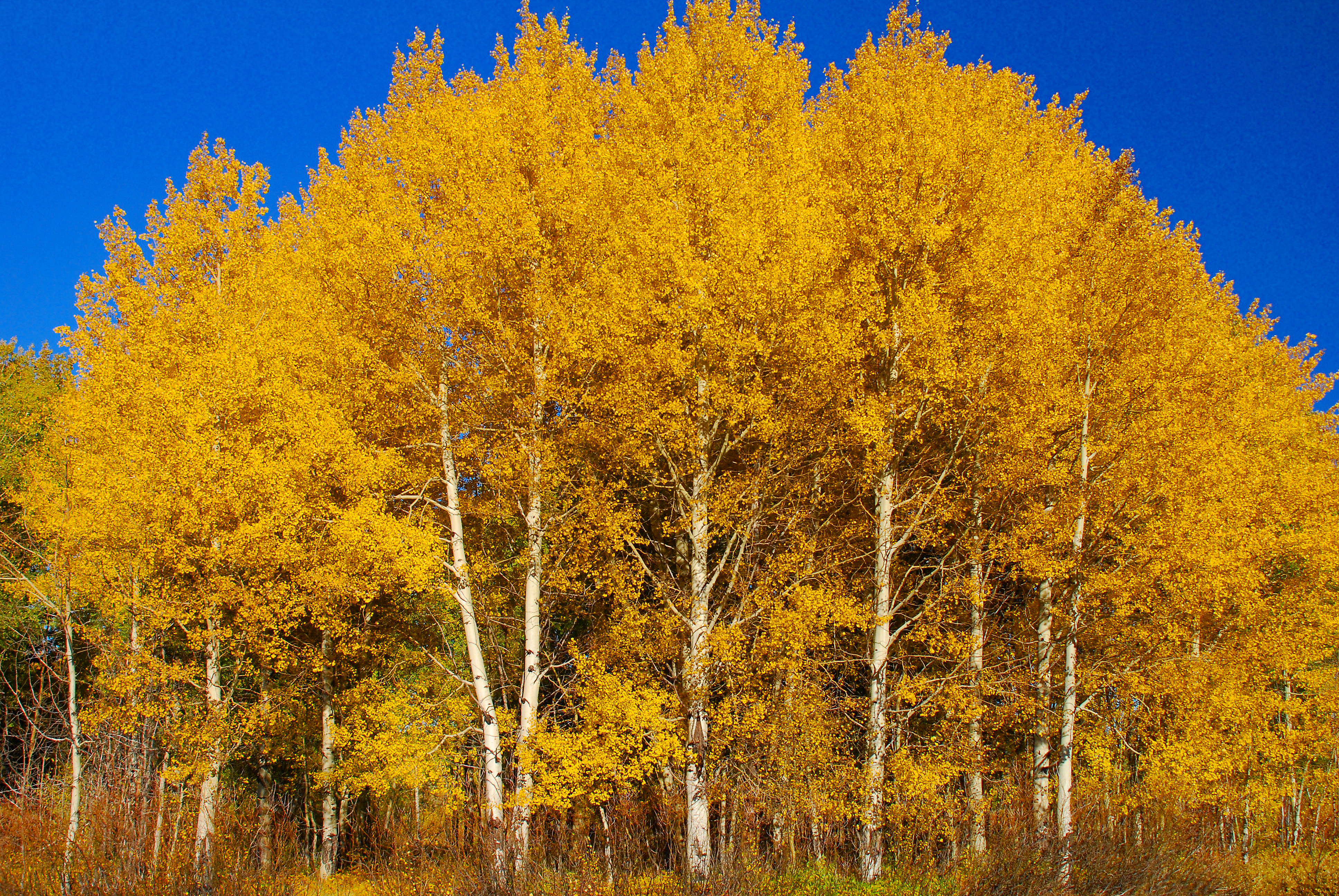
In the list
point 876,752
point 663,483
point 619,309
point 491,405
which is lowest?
point 876,752

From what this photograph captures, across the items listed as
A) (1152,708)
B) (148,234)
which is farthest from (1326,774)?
(148,234)

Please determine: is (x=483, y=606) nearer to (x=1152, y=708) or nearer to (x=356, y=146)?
(x=356, y=146)

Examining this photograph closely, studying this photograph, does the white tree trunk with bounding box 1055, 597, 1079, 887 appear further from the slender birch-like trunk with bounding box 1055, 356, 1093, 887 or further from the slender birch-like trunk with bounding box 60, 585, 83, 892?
the slender birch-like trunk with bounding box 60, 585, 83, 892

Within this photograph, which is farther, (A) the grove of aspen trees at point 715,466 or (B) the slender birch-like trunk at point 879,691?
(A) the grove of aspen trees at point 715,466

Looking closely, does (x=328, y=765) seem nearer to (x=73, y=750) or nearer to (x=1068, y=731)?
(x=73, y=750)

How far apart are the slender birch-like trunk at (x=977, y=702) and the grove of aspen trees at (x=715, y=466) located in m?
0.09

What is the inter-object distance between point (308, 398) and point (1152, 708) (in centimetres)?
1165

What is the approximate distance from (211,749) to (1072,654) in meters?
11.0

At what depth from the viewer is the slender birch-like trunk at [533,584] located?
8.26 meters

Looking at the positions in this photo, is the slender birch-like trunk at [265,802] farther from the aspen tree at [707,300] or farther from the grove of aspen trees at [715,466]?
the aspen tree at [707,300]

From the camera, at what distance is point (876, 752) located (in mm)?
8820

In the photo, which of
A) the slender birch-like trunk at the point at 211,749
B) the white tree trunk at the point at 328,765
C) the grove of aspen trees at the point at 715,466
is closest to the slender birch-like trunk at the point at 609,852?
the grove of aspen trees at the point at 715,466

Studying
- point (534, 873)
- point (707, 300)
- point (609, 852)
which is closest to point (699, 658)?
point (609, 852)

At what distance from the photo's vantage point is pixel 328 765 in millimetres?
11406
